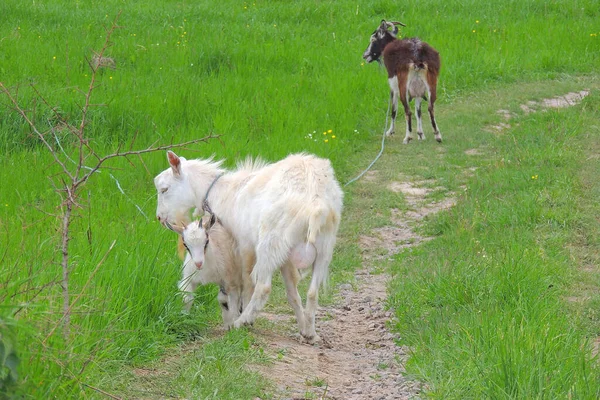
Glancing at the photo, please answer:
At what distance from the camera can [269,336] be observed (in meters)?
6.35

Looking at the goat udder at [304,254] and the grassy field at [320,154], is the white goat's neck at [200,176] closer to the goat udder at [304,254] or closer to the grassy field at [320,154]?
the grassy field at [320,154]

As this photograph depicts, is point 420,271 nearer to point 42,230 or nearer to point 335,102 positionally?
point 42,230

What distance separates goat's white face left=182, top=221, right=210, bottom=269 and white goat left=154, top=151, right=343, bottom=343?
1.26 ft

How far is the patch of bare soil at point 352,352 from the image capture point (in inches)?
208

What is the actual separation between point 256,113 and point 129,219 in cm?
446

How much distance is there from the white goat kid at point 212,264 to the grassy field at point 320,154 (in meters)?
0.17

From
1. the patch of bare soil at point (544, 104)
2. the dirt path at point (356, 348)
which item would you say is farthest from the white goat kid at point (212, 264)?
the patch of bare soil at point (544, 104)

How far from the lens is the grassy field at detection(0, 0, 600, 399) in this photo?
16.1 feet

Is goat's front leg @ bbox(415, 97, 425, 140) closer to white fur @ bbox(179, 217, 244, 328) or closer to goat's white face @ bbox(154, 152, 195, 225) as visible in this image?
goat's white face @ bbox(154, 152, 195, 225)

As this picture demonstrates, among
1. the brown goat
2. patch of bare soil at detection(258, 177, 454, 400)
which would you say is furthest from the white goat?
the brown goat

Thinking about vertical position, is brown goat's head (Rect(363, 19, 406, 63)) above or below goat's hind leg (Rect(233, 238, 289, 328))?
below

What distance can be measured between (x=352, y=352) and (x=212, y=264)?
3.90ft

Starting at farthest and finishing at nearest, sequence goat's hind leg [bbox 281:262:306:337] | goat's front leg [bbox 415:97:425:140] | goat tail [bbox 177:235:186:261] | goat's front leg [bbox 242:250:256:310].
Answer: goat's front leg [bbox 415:97:425:140] < goat tail [bbox 177:235:186:261] < goat's front leg [bbox 242:250:256:310] < goat's hind leg [bbox 281:262:306:337]

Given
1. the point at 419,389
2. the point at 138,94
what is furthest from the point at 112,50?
the point at 419,389
